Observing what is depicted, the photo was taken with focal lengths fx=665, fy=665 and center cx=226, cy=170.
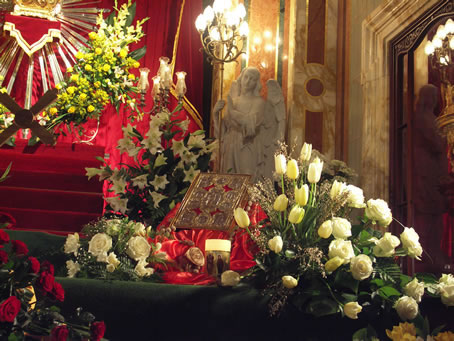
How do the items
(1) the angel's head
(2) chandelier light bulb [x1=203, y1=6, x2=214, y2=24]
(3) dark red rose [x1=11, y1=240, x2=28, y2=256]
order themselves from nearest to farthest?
1. (3) dark red rose [x1=11, y1=240, x2=28, y2=256]
2. (2) chandelier light bulb [x1=203, y1=6, x2=214, y2=24]
3. (1) the angel's head

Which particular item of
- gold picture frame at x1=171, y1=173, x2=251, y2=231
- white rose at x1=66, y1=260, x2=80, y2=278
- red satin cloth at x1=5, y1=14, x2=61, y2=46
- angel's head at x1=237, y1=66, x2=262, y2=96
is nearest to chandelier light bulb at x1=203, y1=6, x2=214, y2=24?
angel's head at x1=237, y1=66, x2=262, y2=96

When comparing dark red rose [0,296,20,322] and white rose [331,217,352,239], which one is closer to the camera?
dark red rose [0,296,20,322]

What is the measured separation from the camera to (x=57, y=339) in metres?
1.78

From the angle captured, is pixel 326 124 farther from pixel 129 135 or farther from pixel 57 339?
pixel 57 339

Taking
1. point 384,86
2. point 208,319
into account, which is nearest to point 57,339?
point 208,319

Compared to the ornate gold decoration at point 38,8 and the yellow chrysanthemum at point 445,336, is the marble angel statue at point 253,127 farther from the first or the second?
the yellow chrysanthemum at point 445,336

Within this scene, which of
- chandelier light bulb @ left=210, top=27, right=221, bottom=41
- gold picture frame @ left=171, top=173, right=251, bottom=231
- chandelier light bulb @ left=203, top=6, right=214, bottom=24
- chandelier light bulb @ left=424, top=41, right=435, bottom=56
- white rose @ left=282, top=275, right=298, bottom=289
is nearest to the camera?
white rose @ left=282, top=275, right=298, bottom=289

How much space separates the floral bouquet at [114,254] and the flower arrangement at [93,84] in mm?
3257

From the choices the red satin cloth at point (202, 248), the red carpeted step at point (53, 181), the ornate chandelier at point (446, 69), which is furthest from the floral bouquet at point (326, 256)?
the red carpeted step at point (53, 181)

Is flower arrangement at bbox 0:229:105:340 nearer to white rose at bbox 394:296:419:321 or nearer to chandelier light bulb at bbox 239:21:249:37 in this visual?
white rose at bbox 394:296:419:321

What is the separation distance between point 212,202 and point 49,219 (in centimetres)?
214

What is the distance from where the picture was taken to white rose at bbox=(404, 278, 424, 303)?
2441 millimetres

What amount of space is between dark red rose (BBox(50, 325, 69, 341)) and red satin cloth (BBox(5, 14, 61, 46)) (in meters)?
6.02

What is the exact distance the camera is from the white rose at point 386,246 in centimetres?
Answer: 257
